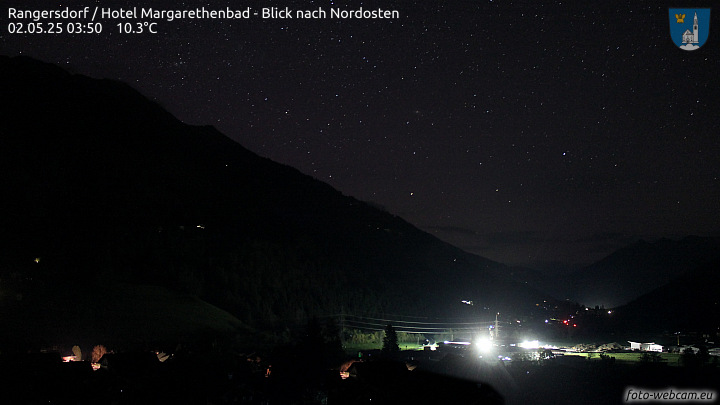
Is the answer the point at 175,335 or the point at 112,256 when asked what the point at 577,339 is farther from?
the point at 112,256

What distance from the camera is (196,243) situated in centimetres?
12138

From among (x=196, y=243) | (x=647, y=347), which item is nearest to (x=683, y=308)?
(x=647, y=347)

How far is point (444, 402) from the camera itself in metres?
19.0

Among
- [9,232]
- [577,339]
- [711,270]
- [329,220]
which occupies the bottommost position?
[577,339]

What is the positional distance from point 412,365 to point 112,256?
255 ft

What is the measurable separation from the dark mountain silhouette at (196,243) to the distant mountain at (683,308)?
127 ft

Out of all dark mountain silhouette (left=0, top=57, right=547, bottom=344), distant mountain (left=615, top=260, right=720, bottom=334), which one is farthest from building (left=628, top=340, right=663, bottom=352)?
dark mountain silhouette (left=0, top=57, right=547, bottom=344)

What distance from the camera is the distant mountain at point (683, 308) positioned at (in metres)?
71.1

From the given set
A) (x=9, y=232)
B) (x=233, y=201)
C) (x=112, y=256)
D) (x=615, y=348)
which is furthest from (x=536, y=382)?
(x=233, y=201)

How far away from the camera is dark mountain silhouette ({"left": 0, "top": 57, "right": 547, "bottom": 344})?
307 ft

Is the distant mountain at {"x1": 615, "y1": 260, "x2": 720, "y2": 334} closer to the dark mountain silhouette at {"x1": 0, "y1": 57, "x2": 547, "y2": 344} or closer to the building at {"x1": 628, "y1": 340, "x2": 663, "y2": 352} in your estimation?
the building at {"x1": 628, "y1": 340, "x2": 663, "y2": 352}

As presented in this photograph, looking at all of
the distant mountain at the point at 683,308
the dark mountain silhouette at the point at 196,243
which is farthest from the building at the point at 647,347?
the dark mountain silhouette at the point at 196,243

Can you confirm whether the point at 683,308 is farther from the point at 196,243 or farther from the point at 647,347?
the point at 196,243

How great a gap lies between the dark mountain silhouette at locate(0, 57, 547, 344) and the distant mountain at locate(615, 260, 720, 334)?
3881 cm
